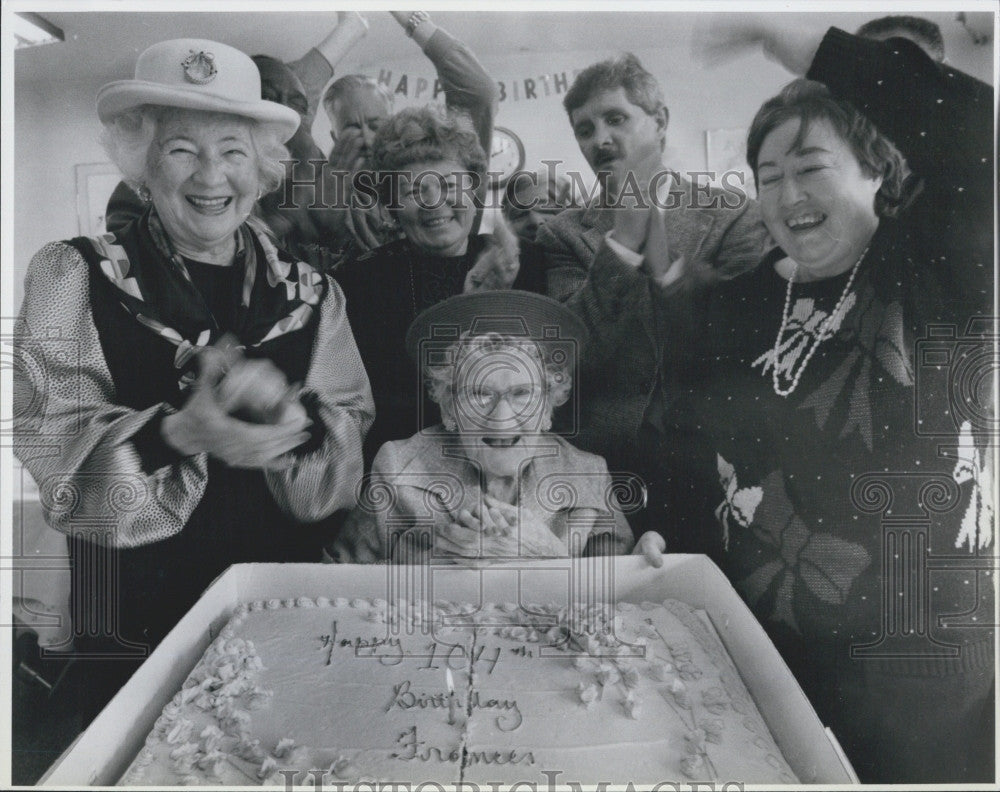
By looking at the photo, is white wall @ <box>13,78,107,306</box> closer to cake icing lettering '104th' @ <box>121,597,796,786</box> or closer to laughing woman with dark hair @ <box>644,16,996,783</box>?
cake icing lettering '104th' @ <box>121,597,796,786</box>

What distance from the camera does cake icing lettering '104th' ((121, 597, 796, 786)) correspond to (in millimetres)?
1856

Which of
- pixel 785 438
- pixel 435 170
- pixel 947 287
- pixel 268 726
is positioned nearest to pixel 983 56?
pixel 947 287

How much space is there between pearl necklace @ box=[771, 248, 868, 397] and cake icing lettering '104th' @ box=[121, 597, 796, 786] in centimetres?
69

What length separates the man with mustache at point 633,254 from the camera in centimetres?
209

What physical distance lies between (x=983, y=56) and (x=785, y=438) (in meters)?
1.16

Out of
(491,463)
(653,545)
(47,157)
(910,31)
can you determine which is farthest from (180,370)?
(910,31)

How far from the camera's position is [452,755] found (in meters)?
1.89

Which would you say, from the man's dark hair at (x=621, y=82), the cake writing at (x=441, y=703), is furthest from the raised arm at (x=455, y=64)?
the cake writing at (x=441, y=703)

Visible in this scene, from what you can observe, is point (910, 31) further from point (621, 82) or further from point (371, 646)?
point (371, 646)

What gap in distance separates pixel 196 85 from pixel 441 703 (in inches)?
69.5

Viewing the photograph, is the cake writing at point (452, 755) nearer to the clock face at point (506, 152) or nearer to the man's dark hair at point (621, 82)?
the clock face at point (506, 152)

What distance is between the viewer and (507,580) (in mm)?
2176

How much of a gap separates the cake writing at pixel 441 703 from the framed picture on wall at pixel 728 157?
1495 mm

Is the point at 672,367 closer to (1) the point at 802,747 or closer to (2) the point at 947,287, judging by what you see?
(2) the point at 947,287
